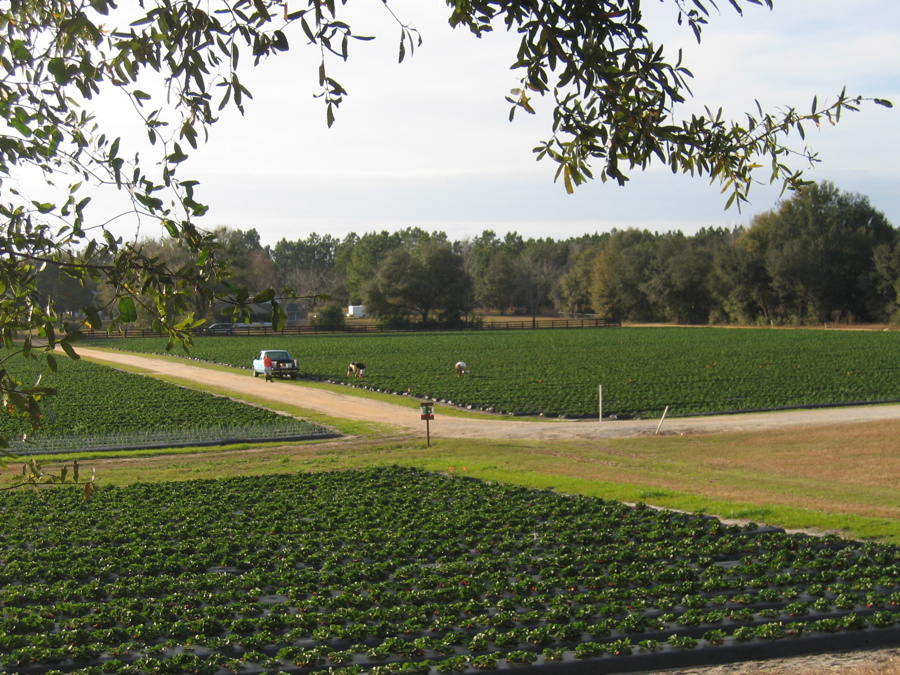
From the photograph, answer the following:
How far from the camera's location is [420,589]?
30.1ft

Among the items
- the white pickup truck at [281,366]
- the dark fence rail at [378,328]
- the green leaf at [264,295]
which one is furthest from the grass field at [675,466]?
the dark fence rail at [378,328]

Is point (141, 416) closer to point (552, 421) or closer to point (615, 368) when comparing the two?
point (552, 421)

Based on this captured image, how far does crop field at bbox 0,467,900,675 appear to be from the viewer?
7422 millimetres

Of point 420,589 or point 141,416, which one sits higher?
point 420,589

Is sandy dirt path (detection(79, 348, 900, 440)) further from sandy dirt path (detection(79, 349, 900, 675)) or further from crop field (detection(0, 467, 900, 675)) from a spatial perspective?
crop field (detection(0, 467, 900, 675))

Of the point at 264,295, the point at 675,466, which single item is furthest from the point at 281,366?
the point at 264,295

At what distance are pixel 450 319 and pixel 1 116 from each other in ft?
296

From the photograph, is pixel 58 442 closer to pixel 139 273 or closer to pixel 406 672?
pixel 406 672

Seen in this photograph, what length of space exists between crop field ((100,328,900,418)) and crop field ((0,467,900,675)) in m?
17.9

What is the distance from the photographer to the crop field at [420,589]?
292 inches

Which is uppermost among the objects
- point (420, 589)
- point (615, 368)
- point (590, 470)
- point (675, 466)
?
point (615, 368)

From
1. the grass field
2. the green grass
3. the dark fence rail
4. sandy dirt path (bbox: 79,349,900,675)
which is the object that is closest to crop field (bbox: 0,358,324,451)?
the grass field

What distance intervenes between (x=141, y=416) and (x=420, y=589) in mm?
21313

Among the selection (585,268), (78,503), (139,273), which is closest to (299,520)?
(78,503)
